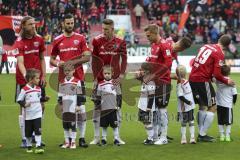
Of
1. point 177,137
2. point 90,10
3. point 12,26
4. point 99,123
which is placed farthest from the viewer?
point 90,10

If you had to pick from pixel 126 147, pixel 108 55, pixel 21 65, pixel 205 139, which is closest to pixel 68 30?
pixel 108 55

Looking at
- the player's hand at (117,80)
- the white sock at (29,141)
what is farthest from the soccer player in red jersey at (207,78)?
the white sock at (29,141)

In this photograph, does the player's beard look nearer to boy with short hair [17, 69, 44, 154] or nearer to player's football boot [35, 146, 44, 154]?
boy with short hair [17, 69, 44, 154]

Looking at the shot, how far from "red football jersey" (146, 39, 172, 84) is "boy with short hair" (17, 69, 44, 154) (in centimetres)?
232

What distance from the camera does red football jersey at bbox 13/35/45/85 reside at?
11.1m

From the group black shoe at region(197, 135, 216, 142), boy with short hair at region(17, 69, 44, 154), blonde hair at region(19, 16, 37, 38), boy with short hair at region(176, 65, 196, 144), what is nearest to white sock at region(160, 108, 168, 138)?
boy with short hair at region(176, 65, 196, 144)

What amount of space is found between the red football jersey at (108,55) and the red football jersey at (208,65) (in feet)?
5.03

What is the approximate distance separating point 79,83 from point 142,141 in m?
1.86

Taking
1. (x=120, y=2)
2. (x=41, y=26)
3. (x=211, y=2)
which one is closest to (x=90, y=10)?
(x=120, y=2)

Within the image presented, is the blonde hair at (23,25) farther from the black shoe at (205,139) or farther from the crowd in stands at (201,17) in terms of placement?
the crowd in stands at (201,17)

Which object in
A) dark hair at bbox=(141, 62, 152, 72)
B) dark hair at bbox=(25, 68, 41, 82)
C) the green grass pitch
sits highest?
dark hair at bbox=(141, 62, 152, 72)

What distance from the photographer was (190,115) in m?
11.7

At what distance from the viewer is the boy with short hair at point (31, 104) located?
10570 millimetres

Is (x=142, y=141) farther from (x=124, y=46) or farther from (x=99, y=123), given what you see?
(x=124, y=46)
